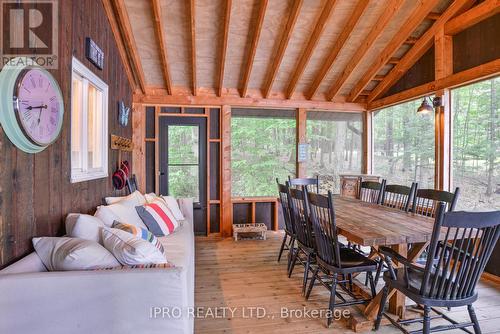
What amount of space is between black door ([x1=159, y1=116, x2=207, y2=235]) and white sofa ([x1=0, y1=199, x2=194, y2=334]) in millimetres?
3227

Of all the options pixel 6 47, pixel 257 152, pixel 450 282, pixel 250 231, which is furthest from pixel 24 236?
pixel 257 152

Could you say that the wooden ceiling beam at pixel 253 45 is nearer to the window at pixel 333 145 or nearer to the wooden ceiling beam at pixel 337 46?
the wooden ceiling beam at pixel 337 46

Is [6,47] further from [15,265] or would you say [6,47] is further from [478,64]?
[478,64]

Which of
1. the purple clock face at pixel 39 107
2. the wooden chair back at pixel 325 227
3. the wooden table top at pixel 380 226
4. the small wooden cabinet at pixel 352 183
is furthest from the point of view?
the small wooden cabinet at pixel 352 183

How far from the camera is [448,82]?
11.6 feet

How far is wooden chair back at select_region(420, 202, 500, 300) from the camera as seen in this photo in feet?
5.17

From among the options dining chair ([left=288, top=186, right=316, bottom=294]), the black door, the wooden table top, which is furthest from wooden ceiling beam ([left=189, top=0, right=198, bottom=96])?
the wooden table top

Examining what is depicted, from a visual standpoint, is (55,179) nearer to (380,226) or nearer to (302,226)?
(302,226)

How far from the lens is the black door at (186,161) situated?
4711mm

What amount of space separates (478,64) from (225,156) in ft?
11.7

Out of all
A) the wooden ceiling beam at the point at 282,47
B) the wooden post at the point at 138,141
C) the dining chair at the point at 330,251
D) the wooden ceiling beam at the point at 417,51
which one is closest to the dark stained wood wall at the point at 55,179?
the wooden post at the point at 138,141

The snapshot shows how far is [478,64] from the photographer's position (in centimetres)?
321

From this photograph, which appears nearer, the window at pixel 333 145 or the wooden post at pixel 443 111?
the wooden post at pixel 443 111

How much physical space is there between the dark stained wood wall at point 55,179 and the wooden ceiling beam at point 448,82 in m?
4.14
